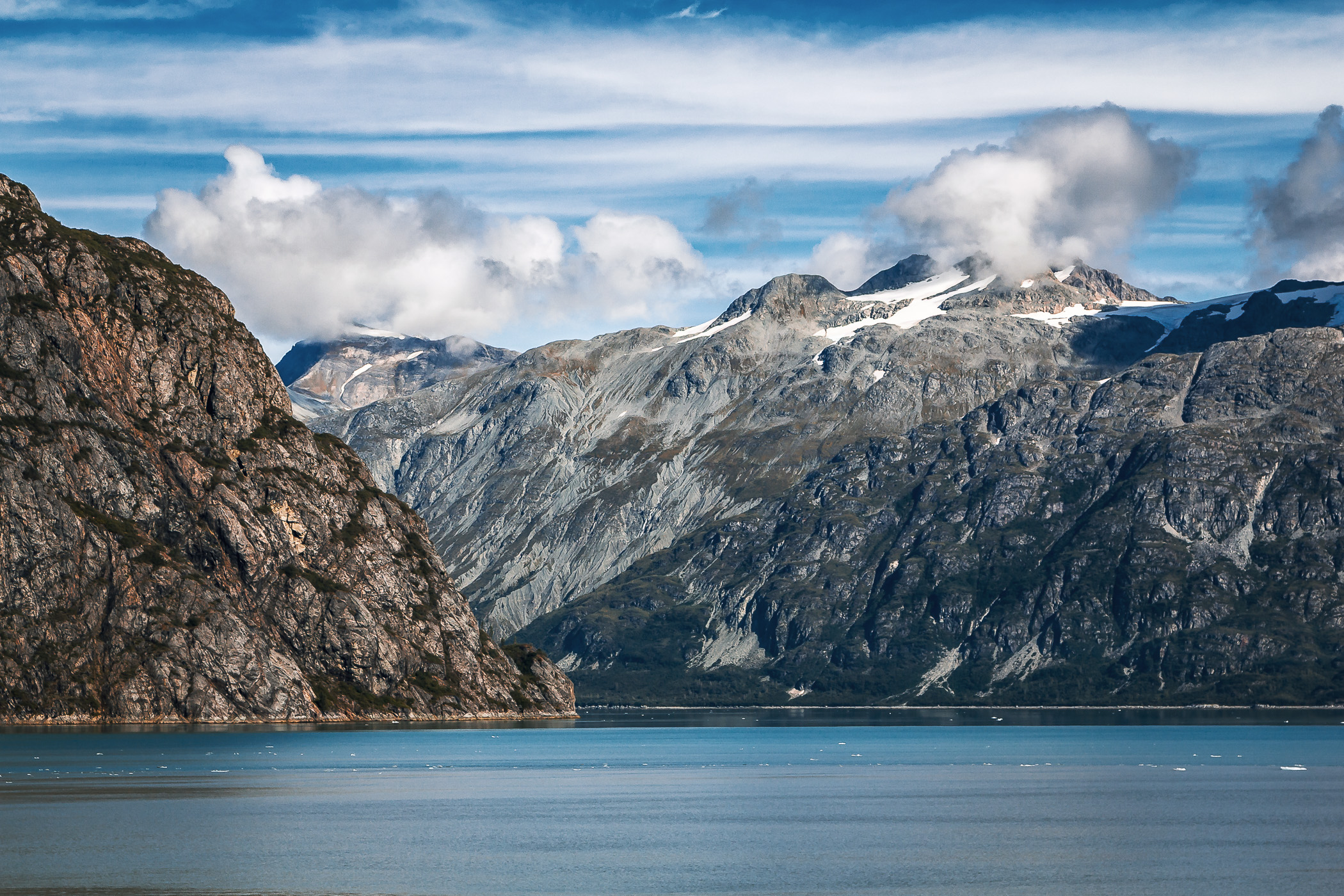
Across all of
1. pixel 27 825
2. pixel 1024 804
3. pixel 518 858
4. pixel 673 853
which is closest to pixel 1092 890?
pixel 673 853

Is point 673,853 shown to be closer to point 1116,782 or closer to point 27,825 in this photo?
point 27,825

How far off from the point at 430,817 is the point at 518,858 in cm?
2936

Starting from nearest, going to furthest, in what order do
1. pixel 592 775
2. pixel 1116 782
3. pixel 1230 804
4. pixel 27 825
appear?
pixel 27 825 < pixel 1230 804 < pixel 1116 782 < pixel 592 775

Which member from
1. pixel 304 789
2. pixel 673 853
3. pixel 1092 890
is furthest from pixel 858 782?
pixel 1092 890

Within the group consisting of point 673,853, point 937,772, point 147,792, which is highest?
point 673,853

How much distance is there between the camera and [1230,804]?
433 ft

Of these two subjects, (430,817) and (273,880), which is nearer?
(273,880)

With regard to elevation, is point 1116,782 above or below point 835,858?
below

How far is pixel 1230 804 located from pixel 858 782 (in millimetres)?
46184

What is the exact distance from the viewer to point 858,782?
16738 centimetres

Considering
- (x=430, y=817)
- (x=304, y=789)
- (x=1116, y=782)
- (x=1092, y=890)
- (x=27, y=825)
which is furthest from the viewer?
(x=1116, y=782)

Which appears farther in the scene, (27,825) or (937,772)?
(937,772)

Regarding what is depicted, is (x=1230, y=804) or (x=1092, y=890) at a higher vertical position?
(x=1092, y=890)

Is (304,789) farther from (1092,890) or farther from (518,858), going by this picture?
(1092,890)
